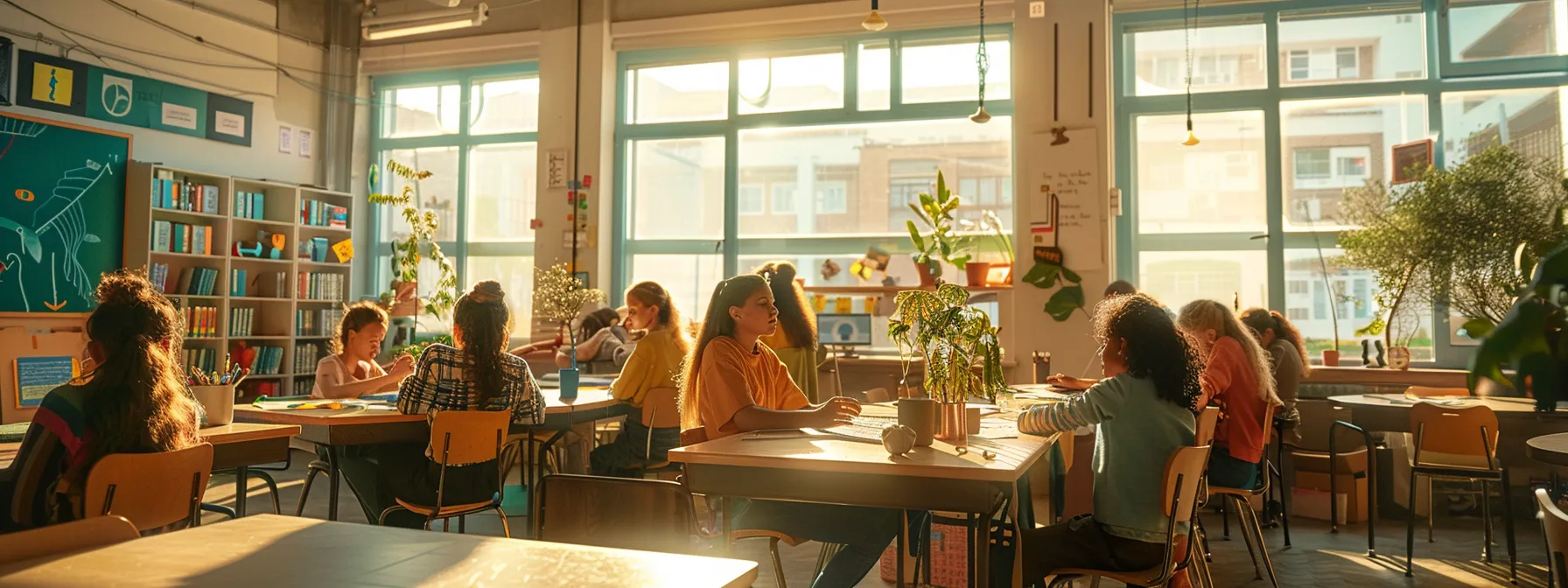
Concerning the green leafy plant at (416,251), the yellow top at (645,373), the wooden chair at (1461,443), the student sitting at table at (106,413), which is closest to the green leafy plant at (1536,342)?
the student sitting at table at (106,413)

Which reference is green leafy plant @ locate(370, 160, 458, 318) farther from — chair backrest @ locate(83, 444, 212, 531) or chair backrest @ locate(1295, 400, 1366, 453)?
chair backrest @ locate(1295, 400, 1366, 453)

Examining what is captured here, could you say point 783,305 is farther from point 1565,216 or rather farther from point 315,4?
point 315,4

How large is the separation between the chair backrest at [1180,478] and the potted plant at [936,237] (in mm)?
4346

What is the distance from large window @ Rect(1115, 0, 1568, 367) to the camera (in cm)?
639

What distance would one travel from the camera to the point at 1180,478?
7.98ft

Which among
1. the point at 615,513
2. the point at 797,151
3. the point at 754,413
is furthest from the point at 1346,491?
the point at 615,513

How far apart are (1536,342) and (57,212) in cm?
840

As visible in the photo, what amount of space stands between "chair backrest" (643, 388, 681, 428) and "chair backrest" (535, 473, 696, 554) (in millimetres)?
2089

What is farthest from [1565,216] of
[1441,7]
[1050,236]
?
[1441,7]

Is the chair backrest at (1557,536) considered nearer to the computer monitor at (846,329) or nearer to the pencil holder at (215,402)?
the pencil holder at (215,402)

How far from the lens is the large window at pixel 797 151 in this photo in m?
7.50

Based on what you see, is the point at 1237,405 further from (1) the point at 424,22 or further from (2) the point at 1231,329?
(1) the point at 424,22

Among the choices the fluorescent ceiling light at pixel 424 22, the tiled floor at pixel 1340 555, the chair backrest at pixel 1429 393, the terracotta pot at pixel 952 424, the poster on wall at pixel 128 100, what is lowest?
the tiled floor at pixel 1340 555

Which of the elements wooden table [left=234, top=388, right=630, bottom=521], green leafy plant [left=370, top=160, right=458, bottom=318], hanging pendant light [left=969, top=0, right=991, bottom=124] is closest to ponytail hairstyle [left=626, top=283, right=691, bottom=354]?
wooden table [left=234, top=388, right=630, bottom=521]
